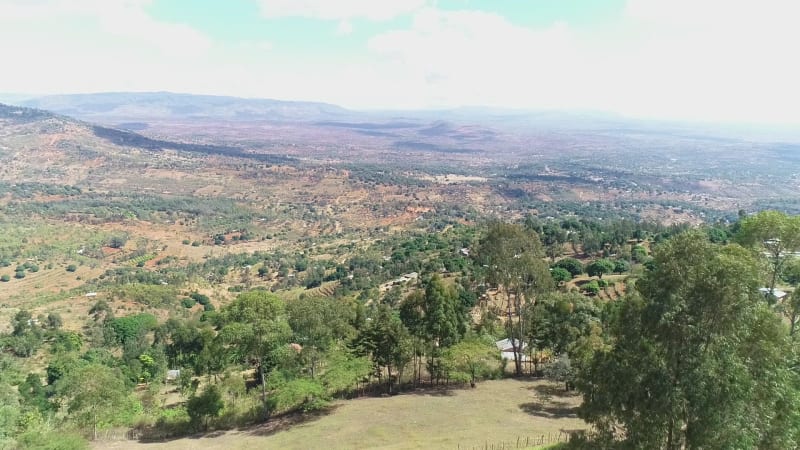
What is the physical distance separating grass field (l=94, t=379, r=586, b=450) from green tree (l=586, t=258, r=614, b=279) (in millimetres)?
28019

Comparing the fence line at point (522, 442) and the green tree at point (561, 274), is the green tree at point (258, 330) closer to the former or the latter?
the fence line at point (522, 442)

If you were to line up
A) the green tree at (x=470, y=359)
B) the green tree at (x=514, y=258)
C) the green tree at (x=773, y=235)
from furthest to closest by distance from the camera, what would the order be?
the green tree at (x=514, y=258)
the green tree at (x=470, y=359)
the green tree at (x=773, y=235)

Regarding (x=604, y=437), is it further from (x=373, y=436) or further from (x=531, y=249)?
(x=531, y=249)

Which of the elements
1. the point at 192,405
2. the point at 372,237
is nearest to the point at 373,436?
the point at 192,405

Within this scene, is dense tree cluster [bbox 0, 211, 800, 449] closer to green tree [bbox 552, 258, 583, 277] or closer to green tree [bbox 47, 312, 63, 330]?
green tree [bbox 552, 258, 583, 277]

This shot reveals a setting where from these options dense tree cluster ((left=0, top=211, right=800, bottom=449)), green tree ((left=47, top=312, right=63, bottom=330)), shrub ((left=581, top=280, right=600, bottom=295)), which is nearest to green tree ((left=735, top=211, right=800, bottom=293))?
dense tree cluster ((left=0, top=211, right=800, bottom=449))

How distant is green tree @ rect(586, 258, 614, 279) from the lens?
50.8 m

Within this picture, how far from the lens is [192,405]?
23.5m

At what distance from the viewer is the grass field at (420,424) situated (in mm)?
20344

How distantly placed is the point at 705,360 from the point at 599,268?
144 feet

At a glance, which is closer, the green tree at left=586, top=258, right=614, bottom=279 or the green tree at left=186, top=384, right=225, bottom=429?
the green tree at left=186, top=384, right=225, bottom=429

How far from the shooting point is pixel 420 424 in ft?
71.9

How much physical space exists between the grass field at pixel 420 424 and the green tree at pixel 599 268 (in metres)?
28.0

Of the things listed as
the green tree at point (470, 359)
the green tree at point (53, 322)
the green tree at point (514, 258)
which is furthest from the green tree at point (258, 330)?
the green tree at point (53, 322)
